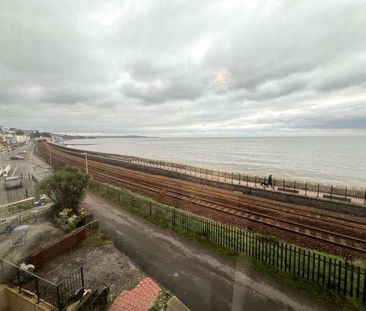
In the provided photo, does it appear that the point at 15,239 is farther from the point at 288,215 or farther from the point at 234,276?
the point at 288,215

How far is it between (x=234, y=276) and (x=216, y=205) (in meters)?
11.8

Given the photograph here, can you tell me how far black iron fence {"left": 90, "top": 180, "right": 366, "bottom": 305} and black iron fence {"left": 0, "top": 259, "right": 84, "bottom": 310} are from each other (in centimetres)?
599

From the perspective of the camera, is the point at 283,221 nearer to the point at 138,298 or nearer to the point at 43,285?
the point at 138,298

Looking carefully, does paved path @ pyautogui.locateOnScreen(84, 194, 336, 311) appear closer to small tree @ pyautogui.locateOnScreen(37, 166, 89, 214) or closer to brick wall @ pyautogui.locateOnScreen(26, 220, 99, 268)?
brick wall @ pyautogui.locateOnScreen(26, 220, 99, 268)

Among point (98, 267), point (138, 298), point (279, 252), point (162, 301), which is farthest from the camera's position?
point (279, 252)

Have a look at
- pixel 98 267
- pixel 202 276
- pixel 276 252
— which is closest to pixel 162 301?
pixel 202 276

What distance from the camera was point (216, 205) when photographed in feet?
66.1

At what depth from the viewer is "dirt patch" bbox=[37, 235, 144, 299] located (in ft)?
27.1

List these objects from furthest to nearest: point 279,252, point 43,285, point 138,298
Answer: point 279,252 → point 43,285 → point 138,298

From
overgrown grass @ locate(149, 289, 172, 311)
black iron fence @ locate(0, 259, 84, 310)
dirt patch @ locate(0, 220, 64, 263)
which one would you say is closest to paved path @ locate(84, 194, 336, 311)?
overgrown grass @ locate(149, 289, 172, 311)

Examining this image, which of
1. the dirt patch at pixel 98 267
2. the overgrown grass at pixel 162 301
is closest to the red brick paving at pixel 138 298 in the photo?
the overgrown grass at pixel 162 301

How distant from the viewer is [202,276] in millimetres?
8422

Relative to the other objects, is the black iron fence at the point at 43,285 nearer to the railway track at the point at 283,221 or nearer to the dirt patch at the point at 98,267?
the dirt patch at the point at 98,267

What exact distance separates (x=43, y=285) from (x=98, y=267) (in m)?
1.88
